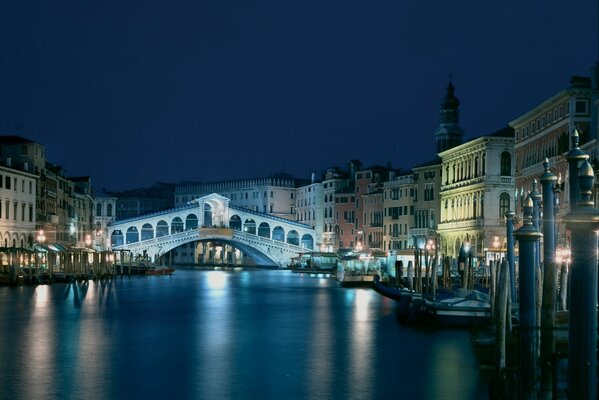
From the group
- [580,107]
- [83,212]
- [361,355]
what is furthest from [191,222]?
[361,355]

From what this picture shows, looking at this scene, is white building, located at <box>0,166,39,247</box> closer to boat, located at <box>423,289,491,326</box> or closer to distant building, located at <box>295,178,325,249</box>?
boat, located at <box>423,289,491,326</box>

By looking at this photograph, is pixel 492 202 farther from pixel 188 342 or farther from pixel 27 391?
pixel 27 391

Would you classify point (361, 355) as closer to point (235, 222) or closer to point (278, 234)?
point (278, 234)

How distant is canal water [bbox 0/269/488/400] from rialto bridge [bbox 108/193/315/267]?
3411 centimetres

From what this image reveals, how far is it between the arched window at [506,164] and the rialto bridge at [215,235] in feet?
75.6

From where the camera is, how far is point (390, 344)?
16219mm

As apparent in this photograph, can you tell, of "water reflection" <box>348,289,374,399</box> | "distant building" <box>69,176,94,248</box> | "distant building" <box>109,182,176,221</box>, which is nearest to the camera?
"water reflection" <box>348,289,374,399</box>

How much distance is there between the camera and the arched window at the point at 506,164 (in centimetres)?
Answer: 4085

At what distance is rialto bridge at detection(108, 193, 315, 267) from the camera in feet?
197

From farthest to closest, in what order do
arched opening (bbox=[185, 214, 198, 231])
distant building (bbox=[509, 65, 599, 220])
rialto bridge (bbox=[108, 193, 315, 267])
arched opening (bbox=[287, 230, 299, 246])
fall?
arched opening (bbox=[185, 214, 198, 231]), arched opening (bbox=[287, 230, 299, 246]), rialto bridge (bbox=[108, 193, 315, 267]), distant building (bbox=[509, 65, 599, 220])

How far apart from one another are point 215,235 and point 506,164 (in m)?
23.5

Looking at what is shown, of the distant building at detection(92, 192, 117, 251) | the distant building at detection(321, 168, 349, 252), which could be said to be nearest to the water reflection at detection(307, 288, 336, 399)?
the distant building at detection(321, 168, 349, 252)

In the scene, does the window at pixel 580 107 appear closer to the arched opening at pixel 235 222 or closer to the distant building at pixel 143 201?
the arched opening at pixel 235 222

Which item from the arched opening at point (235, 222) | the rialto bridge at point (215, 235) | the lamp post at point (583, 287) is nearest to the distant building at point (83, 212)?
the rialto bridge at point (215, 235)
